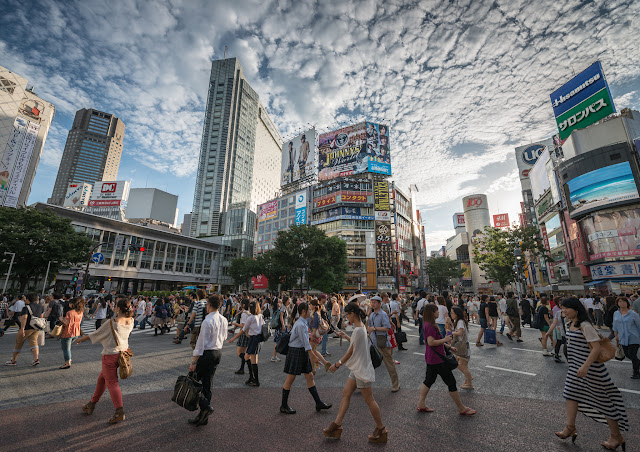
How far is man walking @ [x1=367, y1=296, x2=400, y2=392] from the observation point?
19.5 feet

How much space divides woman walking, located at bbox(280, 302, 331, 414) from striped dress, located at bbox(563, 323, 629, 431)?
3.51 metres

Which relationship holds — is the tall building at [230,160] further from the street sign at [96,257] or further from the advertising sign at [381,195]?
the street sign at [96,257]

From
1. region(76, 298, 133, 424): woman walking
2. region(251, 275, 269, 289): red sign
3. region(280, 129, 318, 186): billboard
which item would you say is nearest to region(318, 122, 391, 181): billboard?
region(280, 129, 318, 186): billboard

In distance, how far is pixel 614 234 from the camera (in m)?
31.1

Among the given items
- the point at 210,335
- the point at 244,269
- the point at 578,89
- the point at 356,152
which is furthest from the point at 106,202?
the point at 578,89

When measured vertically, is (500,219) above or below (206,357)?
above

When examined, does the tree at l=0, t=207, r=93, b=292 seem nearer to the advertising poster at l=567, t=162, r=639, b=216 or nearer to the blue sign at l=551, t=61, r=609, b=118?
the advertising poster at l=567, t=162, r=639, b=216

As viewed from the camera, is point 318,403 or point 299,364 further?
point 299,364

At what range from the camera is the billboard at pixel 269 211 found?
7194cm

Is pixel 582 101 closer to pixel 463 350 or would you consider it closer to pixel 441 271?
pixel 463 350

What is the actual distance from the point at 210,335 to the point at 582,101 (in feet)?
164

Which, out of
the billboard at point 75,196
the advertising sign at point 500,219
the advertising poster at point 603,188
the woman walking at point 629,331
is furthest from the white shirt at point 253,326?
the advertising sign at point 500,219

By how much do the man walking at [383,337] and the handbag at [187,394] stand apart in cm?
356

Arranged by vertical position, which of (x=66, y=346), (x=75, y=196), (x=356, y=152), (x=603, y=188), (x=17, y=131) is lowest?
(x=66, y=346)
